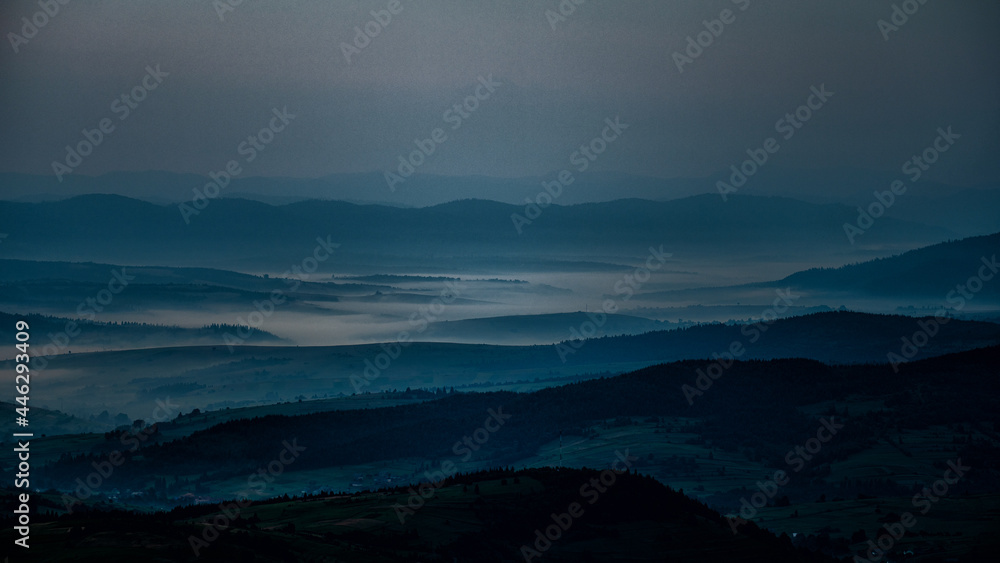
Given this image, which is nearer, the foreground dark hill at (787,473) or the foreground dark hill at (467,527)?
the foreground dark hill at (467,527)

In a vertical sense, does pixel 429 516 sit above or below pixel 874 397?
below

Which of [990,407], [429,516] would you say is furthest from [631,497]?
[990,407]

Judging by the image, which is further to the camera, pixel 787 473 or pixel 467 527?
pixel 787 473

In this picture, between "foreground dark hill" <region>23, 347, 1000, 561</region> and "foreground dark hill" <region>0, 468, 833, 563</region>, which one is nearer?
"foreground dark hill" <region>0, 468, 833, 563</region>

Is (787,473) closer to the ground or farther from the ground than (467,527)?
farther from the ground

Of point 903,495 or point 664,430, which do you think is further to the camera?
point 664,430

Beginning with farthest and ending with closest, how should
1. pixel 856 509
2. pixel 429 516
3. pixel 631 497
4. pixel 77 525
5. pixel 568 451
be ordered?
pixel 568 451 < pixel 856 509 < pixel 631 497 < pixel 429 516 < pixel 77 525

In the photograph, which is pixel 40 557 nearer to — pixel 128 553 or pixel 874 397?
pixel 128 553

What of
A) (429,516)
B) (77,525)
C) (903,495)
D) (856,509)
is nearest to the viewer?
(77,525)
